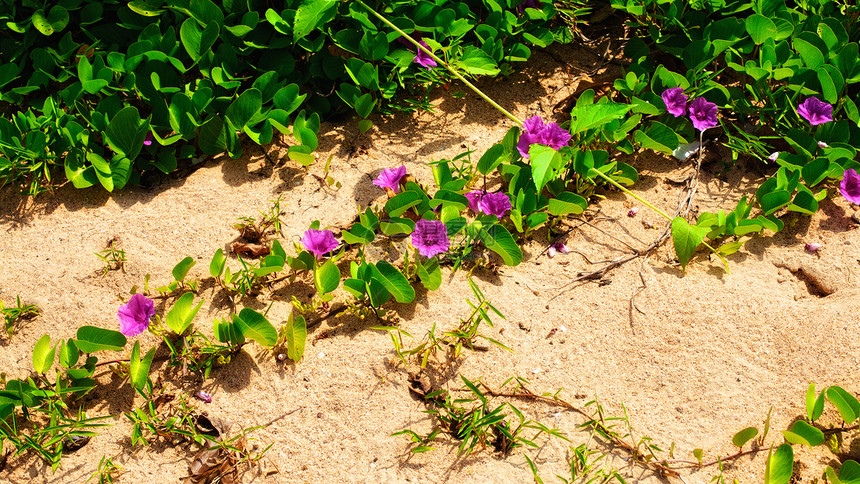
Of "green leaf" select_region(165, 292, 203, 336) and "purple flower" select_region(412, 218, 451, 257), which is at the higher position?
"purple flower" select_region(412, 218, 451, 257)

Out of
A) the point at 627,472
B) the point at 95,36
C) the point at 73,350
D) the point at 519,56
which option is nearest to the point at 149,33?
the point at 95,36

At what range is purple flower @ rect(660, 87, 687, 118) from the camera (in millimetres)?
2350

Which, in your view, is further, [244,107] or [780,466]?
[244,107]

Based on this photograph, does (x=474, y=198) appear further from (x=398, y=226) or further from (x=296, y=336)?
(x=296, y=336)

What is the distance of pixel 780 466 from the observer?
1.63 meters

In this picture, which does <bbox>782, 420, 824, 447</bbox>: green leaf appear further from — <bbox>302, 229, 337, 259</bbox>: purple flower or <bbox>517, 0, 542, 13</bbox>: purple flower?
<bbox>517, 0, 542, 13</bbox>: purple flower

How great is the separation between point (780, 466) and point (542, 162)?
1004 millimetres

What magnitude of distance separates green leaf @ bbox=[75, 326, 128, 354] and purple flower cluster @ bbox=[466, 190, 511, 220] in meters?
1.11

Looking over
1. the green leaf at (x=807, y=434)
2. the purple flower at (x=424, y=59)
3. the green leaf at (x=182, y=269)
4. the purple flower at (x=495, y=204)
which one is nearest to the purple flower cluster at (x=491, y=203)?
the purple flower at (x=495, y=204)

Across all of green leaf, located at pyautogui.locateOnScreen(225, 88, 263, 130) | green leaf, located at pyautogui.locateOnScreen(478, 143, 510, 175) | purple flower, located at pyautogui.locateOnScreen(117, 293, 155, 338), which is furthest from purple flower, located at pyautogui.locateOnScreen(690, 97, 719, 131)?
purple flower, located at pyautogui.locateOnScreen(117, 293, 155, 338)

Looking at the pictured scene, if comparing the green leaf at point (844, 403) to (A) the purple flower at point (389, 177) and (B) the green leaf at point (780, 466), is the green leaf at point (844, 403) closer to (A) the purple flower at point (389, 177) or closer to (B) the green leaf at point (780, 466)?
(B) the green leaf at point (780, 466)

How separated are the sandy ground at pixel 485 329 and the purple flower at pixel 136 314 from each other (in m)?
0.08

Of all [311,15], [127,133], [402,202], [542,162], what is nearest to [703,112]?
[542,162]

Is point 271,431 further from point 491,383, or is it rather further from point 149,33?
point 149,33
